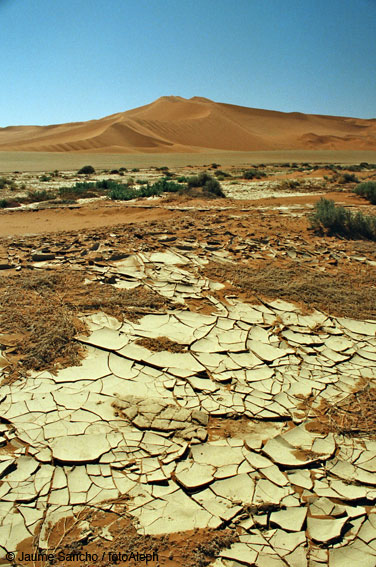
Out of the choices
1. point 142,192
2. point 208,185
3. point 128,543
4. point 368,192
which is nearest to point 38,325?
point 128,543

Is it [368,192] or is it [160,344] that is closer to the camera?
[160,344]

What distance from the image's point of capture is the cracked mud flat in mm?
2254

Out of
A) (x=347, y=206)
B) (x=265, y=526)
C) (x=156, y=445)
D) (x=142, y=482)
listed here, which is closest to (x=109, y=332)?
(x=156, y=445)

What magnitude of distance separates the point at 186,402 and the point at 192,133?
77.3 meters

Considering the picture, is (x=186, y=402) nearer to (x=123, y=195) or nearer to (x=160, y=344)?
(x=160, y=344)

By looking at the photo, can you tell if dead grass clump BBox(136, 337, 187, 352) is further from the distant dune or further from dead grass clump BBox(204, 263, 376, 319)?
the distant dune

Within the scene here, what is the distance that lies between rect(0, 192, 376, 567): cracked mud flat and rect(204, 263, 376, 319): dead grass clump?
324mm

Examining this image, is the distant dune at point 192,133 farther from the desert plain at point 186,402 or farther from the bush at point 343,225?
Answer: the desert plain at point 186,402

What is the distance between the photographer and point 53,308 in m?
4.63

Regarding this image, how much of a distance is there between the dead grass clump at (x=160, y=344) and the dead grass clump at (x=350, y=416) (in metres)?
1.42

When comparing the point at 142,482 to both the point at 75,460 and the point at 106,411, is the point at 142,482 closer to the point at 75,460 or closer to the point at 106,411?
the point at 75,460

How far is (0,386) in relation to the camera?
3.36 meters

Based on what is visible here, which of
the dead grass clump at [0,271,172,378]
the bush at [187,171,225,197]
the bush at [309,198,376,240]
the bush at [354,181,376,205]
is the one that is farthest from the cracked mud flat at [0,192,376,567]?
the bush at [187,171,225,197]

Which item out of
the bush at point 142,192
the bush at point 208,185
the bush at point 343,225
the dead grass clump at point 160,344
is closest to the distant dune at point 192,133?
the bush at point 208,185
